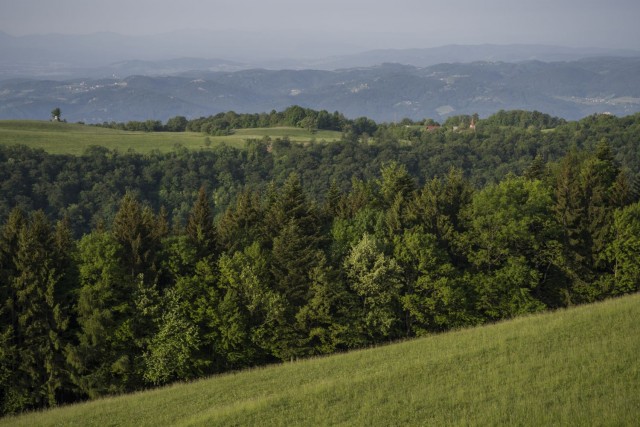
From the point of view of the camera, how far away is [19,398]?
2788cm

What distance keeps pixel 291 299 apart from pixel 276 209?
19.9 feet

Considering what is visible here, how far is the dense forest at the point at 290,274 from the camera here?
2967 centimetres

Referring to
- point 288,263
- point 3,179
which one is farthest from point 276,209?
point 3,179

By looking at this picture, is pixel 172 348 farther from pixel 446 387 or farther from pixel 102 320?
A: pixel 446 387

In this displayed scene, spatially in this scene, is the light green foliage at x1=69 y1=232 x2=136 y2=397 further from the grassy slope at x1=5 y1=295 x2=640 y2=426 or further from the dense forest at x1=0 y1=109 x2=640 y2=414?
the grassy slope at x1=5 y1=295 x2=640 y2=426

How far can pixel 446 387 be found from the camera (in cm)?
2017

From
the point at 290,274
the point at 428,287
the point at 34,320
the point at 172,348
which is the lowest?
the point at 172,348

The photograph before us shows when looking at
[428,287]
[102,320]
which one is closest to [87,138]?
[102,320]

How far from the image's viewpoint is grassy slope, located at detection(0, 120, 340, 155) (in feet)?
365

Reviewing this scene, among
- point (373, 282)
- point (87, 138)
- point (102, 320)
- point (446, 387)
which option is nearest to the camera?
point (446, 387)

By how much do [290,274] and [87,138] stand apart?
333 feet

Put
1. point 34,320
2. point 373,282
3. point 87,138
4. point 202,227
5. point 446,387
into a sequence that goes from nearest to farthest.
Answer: point 446,387 → point 34,320 → point 373,282 → point 202,227 → point 87,138

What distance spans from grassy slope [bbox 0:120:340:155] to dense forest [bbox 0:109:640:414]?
8322 centimetres

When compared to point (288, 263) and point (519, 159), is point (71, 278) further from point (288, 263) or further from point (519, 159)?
point (519, 159)
